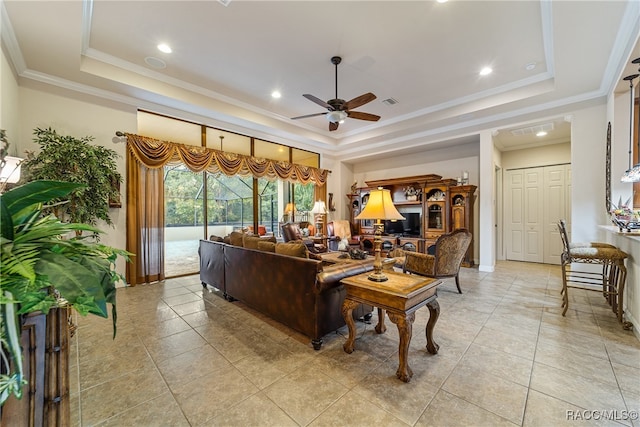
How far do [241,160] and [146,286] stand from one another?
287 centimetres

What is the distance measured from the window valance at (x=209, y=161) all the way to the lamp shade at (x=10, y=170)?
181 centimetres

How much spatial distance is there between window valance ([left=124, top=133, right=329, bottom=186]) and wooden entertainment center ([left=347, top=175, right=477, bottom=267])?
2.50 meters

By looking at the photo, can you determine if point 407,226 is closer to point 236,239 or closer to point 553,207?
point 553,207

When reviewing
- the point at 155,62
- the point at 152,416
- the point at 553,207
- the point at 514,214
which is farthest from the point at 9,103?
the point at 553,207

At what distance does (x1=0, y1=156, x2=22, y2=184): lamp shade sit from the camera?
2.40m

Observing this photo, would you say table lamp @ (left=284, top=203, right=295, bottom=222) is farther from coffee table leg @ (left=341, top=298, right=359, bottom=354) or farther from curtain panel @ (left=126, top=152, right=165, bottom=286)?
coffee table leg @ (left=341, top=298, right=359, bottom=354)

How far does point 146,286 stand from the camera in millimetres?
4254

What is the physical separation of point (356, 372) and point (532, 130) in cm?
569

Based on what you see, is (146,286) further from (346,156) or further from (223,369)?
(346,156)

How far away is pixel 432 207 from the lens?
6172 mm

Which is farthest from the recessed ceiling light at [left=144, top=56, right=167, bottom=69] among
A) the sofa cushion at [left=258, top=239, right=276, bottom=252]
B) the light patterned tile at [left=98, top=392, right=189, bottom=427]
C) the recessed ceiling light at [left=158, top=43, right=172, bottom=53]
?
the light patterned tile at [left=98, top=392, right=189, bottom=427]

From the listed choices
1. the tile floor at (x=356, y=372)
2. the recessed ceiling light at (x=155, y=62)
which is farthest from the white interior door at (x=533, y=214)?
the recessed ceiling light at (x=155, y=62)

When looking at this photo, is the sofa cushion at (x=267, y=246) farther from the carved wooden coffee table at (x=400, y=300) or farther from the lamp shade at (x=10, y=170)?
the lamp shade at (x=10, y=170)

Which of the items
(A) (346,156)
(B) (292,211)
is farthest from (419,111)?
(B) (292,211)
